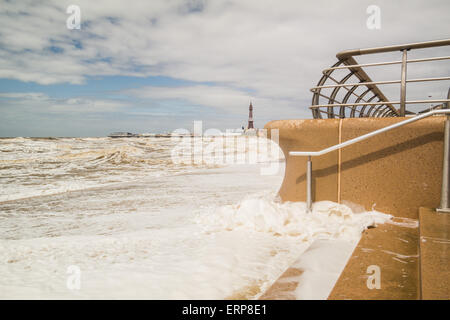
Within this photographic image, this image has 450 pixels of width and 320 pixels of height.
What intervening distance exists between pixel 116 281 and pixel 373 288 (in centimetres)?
212

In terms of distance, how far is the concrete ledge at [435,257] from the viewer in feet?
5.74

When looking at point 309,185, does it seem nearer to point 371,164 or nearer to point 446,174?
point 371,164

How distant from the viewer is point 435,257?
2.13 m

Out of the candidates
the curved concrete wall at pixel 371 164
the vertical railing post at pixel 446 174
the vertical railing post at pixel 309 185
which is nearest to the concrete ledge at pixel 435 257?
the vertical railing post at pixel 446 174

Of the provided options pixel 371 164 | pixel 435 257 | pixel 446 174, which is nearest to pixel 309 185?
pixel 371 164

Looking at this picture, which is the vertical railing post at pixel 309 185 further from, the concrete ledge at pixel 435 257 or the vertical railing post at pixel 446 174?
the vertical railing post at pixel 446 174

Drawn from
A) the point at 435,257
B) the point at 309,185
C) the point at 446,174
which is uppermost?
the point at 446,174

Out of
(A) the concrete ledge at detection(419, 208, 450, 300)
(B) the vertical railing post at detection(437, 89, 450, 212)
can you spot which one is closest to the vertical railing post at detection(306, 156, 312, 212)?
(A) the concrete ledge at detection(419, 208, 450, 300)

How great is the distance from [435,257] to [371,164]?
1.98m

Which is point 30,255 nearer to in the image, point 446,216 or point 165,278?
point 165,278

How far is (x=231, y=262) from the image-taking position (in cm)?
297

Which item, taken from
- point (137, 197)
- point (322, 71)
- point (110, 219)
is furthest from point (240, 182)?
point (322, 71)

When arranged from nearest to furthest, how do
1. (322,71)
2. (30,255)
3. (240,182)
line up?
1. (30,255)
2. (322,71)
3. (240,182)

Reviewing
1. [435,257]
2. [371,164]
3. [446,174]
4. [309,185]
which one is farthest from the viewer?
[309,185]
